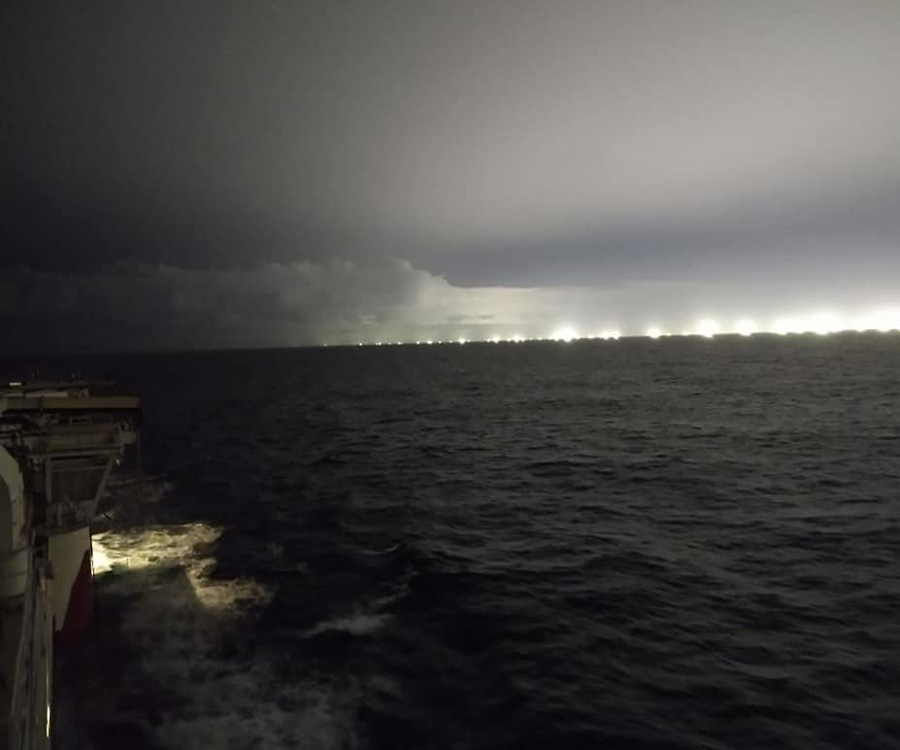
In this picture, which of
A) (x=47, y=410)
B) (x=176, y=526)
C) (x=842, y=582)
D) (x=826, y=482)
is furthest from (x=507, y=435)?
(x=47, y=410)

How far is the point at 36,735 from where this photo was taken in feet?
35.1

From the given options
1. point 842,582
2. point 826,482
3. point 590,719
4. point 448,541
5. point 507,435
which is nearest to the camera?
point 590,719

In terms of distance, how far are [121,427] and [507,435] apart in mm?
45646

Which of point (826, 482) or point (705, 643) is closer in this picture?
point (705, 643)

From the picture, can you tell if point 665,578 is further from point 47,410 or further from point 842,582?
point 47,410

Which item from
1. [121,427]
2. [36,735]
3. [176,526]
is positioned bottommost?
[176,526]

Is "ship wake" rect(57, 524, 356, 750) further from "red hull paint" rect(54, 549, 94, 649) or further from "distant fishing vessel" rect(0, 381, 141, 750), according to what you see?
"distant fishing vessel" rect(0, 381, 141, 750)

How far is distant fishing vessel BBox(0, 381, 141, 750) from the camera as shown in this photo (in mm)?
14062

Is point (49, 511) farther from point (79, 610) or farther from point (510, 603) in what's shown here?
point (510, 603)

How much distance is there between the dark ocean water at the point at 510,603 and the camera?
1533 cm

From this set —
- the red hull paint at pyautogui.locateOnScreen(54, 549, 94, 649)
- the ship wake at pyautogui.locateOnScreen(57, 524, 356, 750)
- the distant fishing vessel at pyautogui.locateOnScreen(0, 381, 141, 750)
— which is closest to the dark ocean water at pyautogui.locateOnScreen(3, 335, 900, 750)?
the ship wake at pyautogui.locateOnScreen(57, 524, 356, 750)

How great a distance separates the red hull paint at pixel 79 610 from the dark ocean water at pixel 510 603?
0.75 meters

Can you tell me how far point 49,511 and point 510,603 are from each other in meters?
18.3

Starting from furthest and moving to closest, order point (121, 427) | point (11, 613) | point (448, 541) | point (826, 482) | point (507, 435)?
point (507, 435) → point (826, 482) → point (448, 541) → point (121, 427) → point (11, 613)
